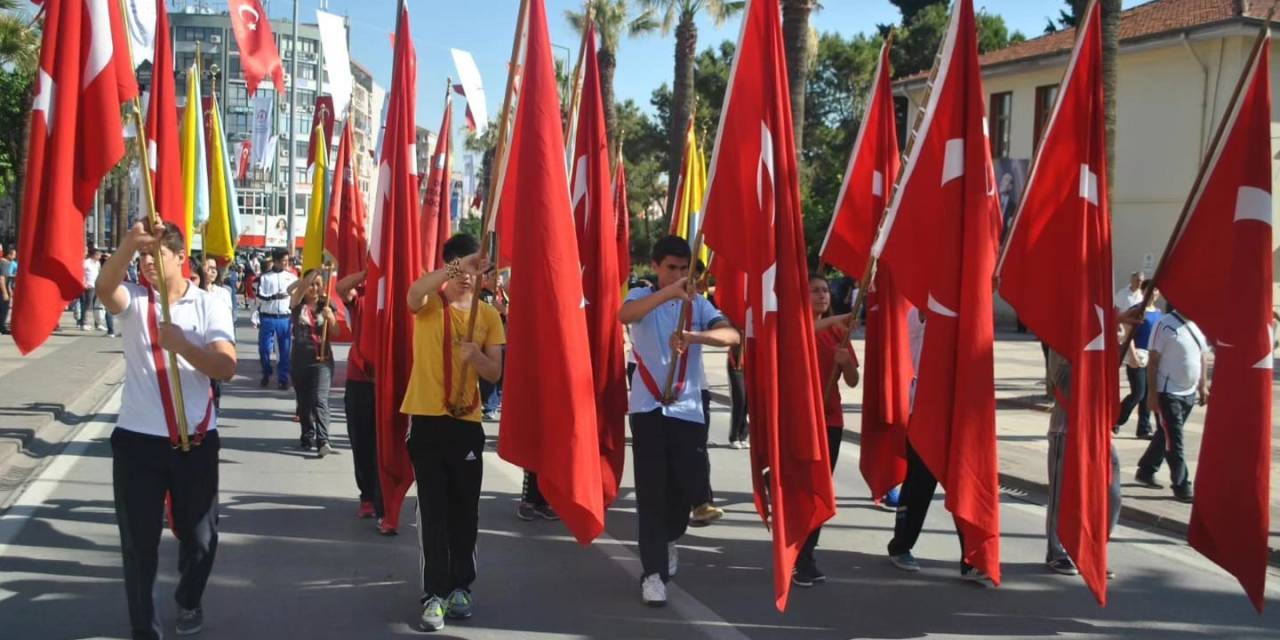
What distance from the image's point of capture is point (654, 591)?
6.09m

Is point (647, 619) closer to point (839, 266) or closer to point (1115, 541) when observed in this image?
point (839, 266)

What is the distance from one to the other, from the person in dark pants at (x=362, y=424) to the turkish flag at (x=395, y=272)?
0.38 m

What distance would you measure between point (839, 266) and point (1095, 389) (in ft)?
6.38

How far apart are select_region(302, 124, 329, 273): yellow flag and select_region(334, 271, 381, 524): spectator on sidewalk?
12.8 feet

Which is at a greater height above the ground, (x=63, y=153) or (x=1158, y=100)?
(x=1158, y=100)

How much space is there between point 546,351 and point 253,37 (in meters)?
5.80

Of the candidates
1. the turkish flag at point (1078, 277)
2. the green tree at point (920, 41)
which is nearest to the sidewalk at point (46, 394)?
the turkish flag at point (1078, 277)

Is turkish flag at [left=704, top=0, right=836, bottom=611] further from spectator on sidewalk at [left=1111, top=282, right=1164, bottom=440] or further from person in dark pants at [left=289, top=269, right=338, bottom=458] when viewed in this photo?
person in dark pants at [left=289, top=269, right=338, bottom=458]

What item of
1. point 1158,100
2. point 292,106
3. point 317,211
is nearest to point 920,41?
point 1158,100

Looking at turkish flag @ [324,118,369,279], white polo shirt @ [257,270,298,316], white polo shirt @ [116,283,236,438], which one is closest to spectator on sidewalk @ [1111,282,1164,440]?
turkish flag @ [324,118,369,279]

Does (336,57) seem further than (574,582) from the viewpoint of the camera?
Yes

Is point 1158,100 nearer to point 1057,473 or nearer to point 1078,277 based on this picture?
point 1057,473

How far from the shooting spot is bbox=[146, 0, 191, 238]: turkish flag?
6.66 metres

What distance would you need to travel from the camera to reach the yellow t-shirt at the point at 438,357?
18.5 feet
